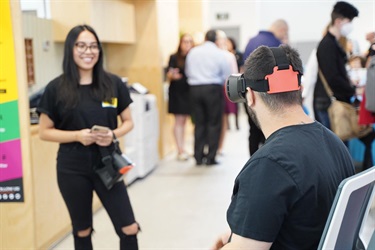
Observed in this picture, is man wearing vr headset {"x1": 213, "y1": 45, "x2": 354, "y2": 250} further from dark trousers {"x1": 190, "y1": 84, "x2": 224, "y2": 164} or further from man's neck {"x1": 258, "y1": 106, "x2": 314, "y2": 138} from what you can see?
dark trousers {"x1": 190, "y1": 84, "x2": 224, "y2": 164}

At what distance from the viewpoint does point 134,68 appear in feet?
17.1

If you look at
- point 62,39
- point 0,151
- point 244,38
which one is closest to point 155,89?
point 62,39

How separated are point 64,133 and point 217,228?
1.51 meters

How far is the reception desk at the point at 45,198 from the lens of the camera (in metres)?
2.84

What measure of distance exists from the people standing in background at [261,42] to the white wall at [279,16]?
329 centimetres

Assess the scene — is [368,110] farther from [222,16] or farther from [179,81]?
[222,16]

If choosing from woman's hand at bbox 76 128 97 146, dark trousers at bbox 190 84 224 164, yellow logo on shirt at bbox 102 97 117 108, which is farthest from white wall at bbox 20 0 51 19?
dark trousers at bbox 190 84 224 164

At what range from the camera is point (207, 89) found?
16.2 feet

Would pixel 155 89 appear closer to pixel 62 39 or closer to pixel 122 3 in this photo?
pixel 122 3

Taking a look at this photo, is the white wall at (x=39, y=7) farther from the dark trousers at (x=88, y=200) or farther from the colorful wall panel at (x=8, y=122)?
the dark trousers at (x=88, y=200)

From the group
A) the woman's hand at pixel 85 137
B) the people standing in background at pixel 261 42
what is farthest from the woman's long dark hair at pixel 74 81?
the people standing in background at pixel 261 42

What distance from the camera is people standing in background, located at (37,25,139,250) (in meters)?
2.18

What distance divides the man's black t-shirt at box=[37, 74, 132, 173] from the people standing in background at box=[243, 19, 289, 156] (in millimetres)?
1397

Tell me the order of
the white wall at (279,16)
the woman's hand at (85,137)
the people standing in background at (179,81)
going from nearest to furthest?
1. the woman's hand at (85,137)
2. the people standing in background at (179,81)
3. the white wall at (279,16)
